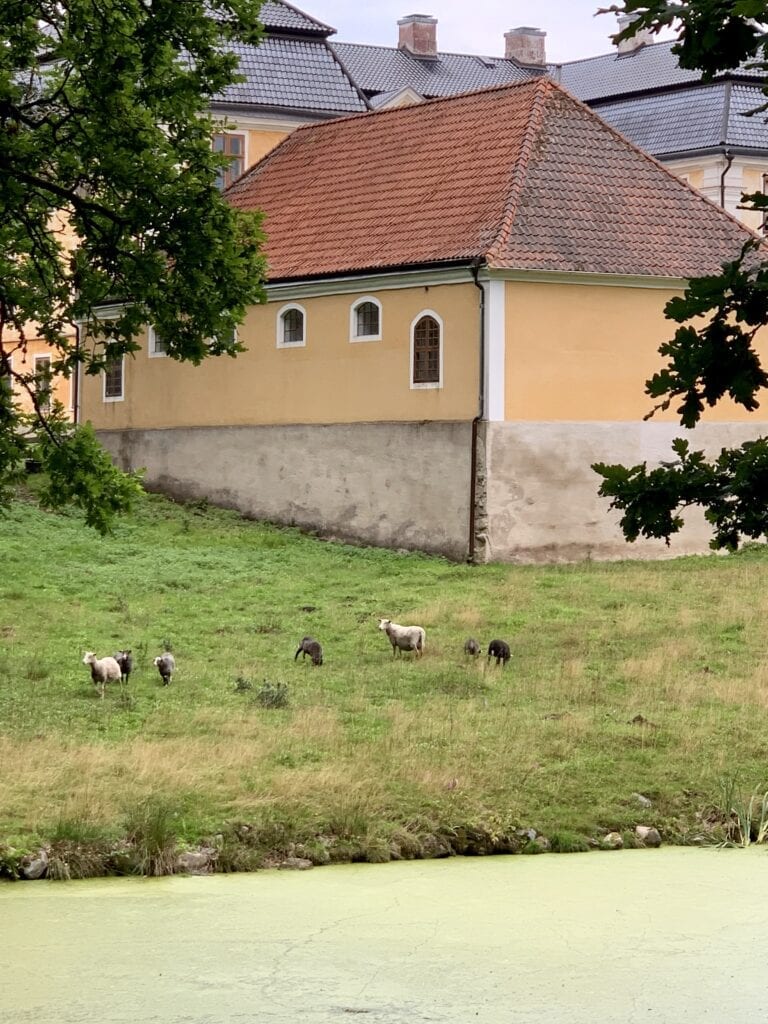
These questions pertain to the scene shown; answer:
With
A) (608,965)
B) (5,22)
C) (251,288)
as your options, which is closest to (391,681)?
(251,288)

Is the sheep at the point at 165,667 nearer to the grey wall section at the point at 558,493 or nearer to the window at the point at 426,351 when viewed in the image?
the grey wall section at the point at 558,493

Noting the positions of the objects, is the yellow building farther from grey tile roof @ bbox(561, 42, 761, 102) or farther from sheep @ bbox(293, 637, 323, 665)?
grey tile roof @ bbox(561, 42, 761, 102)

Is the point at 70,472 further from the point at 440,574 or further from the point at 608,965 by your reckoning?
the point at 440,574

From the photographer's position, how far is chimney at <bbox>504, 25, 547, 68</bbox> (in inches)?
2854

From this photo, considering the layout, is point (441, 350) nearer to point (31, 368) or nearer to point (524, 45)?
point (31, 368)

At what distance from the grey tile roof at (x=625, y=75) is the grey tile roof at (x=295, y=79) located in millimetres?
8854

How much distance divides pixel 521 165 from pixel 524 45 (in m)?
43.1

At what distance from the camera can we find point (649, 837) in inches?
558

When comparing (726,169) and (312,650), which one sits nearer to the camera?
(312,650)

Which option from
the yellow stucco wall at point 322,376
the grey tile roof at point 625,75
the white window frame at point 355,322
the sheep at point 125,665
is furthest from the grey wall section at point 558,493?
the grey tile roof at point 625,75

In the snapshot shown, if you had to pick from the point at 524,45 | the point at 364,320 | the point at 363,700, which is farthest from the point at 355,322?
the point at 524,45

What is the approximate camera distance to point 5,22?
55.9 ft

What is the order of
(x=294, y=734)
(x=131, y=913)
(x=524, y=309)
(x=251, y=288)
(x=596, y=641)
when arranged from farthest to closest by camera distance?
(x=524, y=309), (x=596, y=641), (x=251, y=288), (x=294, y=734), (x=131, y=913)

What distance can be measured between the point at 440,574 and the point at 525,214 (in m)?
6.55
